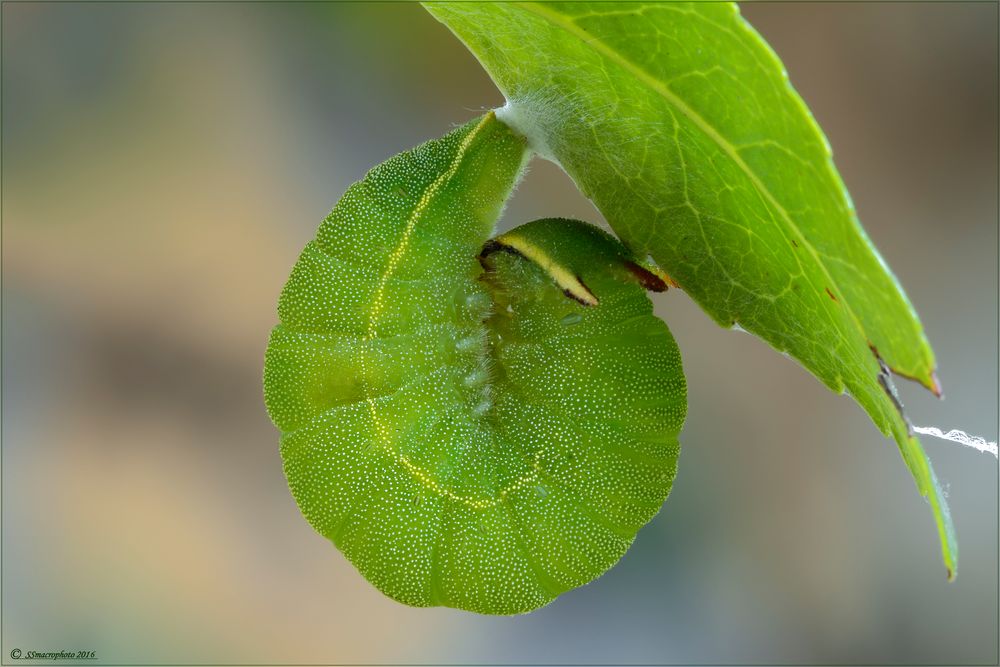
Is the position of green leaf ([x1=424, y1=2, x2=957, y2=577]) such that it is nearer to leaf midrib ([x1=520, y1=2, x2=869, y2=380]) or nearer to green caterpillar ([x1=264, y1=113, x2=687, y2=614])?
leaf midrib ([x1=520, y1=2, x2=869, y2=380])

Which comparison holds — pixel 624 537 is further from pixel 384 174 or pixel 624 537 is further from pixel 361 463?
pixel 384 174

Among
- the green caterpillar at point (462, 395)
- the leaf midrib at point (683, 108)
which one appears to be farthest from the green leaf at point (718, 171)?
the green caterpillar at point (462, 395)

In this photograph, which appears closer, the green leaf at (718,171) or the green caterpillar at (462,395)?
the green leaf at (718,171)

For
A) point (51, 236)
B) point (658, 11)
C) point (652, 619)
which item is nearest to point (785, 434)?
point (652, 619)

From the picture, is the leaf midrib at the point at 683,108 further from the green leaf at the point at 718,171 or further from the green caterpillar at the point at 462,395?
the green caterpillar at the point at 462,395

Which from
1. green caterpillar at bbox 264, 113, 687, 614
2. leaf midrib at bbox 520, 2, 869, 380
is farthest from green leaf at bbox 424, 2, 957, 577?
green caterpillar at bbox 264, 113, 687, 614

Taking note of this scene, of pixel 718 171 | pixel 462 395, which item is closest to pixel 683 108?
pixel 718 171
